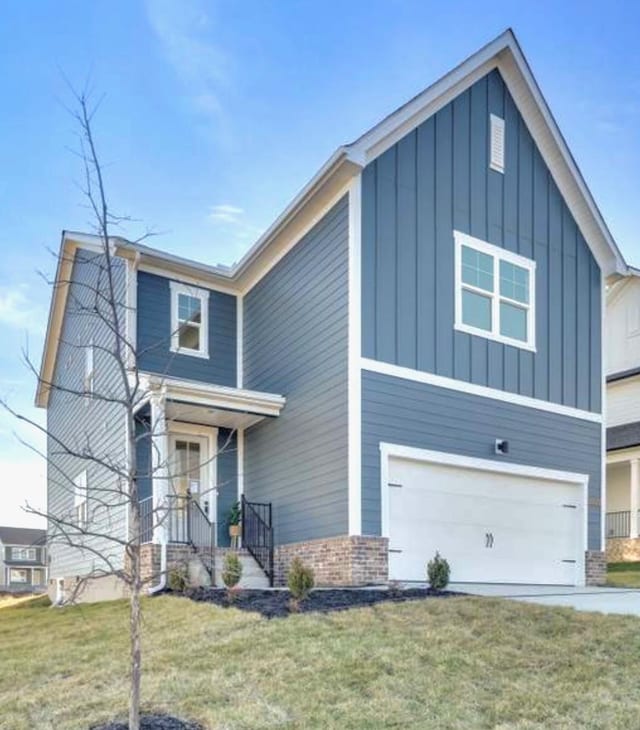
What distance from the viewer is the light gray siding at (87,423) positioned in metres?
14.0

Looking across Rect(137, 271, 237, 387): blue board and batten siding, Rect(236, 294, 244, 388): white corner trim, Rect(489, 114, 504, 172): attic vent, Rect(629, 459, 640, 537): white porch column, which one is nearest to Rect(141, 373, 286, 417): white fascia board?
Rect(137, 271, 237, 387): blue board and batten siding

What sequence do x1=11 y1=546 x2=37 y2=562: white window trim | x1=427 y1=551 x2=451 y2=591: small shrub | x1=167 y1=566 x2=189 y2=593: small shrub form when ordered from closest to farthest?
1. x1=427 y1=551 x2=451 y2=591: small shrub
2. x1=167 y1=566 x2=189 y2=593: small shrub
3. x1=11 y1=546 x2=37 y2=562: white window trim

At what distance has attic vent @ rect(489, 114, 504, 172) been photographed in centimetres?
1323

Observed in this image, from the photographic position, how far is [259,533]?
13.0 metres

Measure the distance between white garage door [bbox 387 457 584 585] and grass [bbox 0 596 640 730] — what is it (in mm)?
2742

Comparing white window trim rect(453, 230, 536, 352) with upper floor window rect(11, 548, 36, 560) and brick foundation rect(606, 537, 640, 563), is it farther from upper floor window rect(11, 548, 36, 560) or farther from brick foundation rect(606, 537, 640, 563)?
upper floor window rect(11, 548, 36, 560)

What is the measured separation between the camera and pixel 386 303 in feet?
37.5

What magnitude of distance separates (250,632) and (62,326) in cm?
1354

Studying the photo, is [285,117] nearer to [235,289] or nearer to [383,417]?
[235,289]

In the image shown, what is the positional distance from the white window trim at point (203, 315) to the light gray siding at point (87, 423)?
926 millimetres

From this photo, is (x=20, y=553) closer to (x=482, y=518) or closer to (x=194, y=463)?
(x=194, y=463)

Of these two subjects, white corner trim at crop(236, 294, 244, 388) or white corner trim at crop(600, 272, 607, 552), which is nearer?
white corner trim at crop(600, 272, 607, 552)

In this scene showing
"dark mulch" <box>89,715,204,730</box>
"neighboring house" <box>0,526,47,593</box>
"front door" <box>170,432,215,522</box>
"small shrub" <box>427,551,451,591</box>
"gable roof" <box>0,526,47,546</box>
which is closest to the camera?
"dark mulch" <box>89,715,204,730</box>

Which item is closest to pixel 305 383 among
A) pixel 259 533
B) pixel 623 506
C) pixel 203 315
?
pixel 259 533
